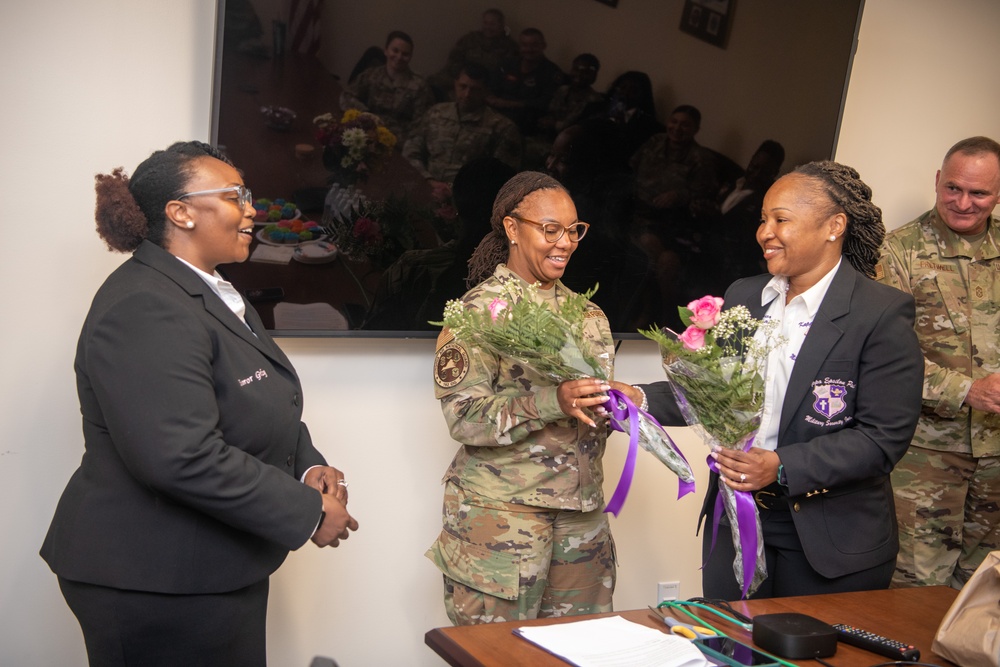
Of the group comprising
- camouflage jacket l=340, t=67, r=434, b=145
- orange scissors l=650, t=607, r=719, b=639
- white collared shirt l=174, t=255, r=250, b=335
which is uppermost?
camouflage jacket l=340, t=67, r=434, b=145

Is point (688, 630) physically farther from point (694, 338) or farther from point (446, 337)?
point (446, 337)

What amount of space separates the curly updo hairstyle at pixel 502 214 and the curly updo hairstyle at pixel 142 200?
2.92ft

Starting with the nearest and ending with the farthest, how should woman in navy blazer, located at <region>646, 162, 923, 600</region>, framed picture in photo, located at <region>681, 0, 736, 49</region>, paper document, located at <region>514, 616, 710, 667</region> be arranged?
paper document, located at <region>514, 616, 710, 667</region> < woman in navy blazer, located at <region>646, 162, 923, 600</region> < framed picture in photo, located at <region>681, 0, 736, 49</region>

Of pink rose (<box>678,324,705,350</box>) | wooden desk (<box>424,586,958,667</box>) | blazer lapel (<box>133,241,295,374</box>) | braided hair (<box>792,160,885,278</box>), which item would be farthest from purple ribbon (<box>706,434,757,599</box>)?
blazer lapel (<box>133,241,295,374</box>)

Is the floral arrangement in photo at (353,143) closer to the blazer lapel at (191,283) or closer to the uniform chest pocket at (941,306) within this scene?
the blazer lapel at (191,283)

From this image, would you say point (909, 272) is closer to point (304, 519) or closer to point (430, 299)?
point (430, 299)

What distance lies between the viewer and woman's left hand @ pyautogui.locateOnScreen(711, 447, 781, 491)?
199 cm

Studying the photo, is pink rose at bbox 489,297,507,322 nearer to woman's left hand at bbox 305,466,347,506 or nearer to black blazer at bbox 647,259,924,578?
woman's left hand at bbox 305,466,347,506

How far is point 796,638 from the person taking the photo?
5.21 ft

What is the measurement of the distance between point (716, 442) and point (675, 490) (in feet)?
5.70

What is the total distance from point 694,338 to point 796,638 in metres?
0.62

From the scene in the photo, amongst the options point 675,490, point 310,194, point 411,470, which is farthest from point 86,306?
point 675,490

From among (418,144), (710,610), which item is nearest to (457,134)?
(418,144)

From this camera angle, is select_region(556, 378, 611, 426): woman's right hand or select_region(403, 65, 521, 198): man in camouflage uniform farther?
select_region(403, 65, 521, 198): man in camouflage uniform
